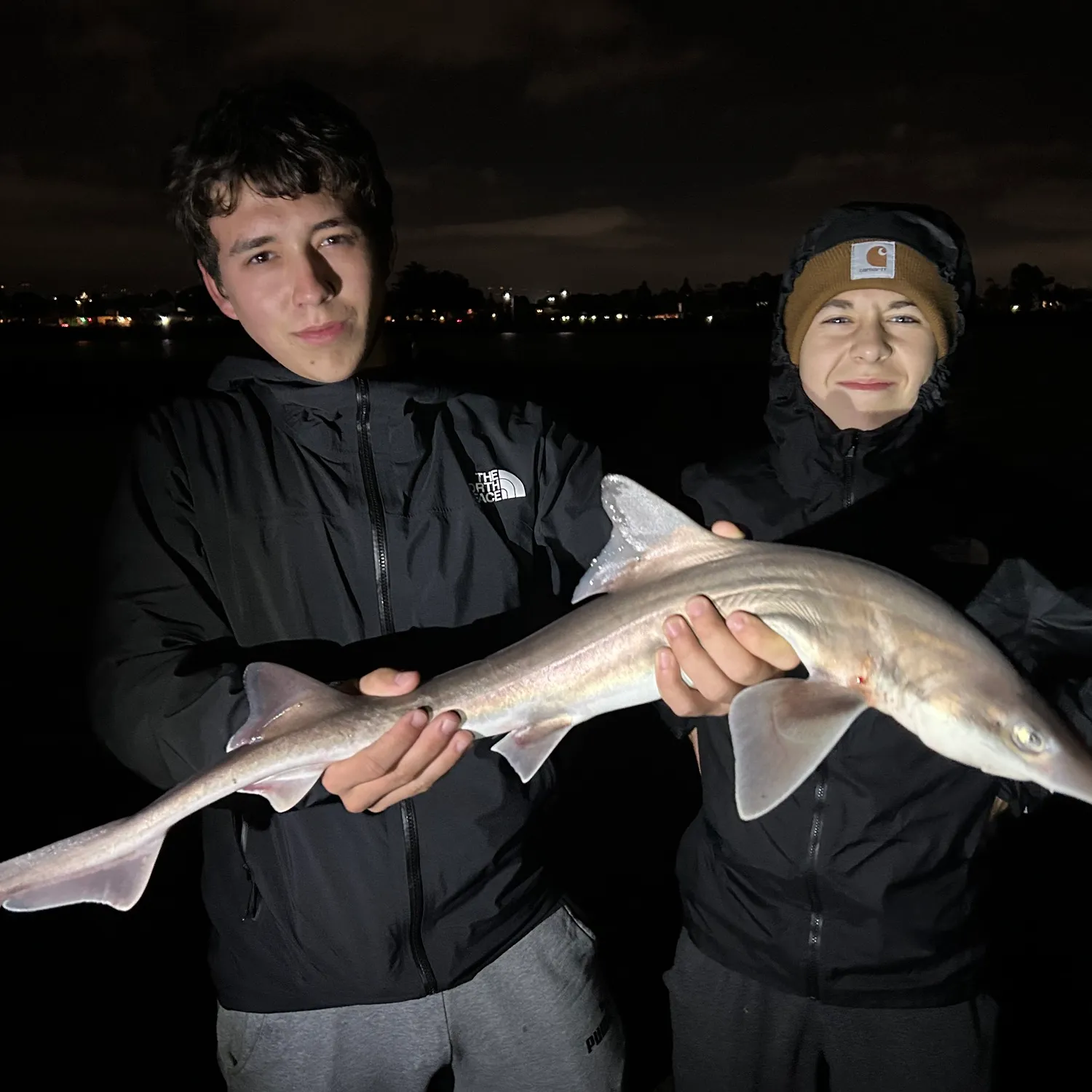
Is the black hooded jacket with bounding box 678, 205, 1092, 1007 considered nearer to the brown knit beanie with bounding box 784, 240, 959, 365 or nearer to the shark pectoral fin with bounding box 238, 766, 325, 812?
the brown knit beanie with bounding box 784, 240, 959, 365

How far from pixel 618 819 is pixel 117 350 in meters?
69.9

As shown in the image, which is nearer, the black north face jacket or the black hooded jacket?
the black north face jacket

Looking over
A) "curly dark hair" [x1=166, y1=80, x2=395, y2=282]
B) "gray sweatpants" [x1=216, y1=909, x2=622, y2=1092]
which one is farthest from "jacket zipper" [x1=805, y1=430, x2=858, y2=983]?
"curly dark hair" [x1=166, y1=80, x2=395, y2=282]

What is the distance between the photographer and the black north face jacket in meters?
2.43

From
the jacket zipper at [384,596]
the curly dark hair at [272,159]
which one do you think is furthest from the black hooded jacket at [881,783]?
the curly dark hair at [272,159]

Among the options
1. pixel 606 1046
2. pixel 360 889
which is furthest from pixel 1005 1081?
pixel 360 889

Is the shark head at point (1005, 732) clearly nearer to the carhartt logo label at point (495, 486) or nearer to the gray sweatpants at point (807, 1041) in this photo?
the gray sweatpants at point (807, 1041)

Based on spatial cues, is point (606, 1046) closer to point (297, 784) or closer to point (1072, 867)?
point (297, 784)

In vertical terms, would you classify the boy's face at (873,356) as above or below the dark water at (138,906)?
above

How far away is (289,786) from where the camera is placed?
7.44 ft

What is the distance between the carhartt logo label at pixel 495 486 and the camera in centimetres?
271

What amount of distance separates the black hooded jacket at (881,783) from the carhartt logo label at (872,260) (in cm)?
6

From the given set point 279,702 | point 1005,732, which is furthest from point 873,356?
point 279,702

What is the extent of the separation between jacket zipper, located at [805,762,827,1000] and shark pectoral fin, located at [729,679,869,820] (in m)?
0.48
